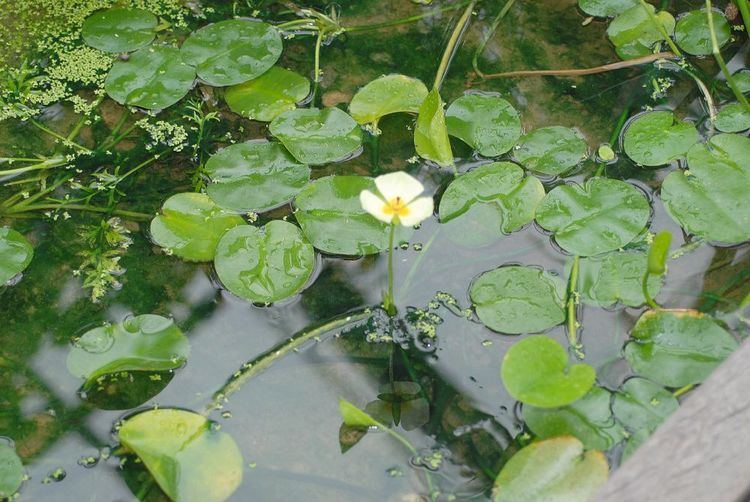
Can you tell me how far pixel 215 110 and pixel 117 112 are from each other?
0.24 meters

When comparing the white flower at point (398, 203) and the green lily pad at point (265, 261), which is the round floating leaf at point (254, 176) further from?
the white flower at point (398, 203)

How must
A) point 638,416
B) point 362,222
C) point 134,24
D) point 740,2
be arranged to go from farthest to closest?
point 134,24, point 740,2, point 362,222, point 638,416

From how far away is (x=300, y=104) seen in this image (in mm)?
1815

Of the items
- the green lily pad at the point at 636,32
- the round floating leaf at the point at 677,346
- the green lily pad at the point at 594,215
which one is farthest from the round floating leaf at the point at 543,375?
the green lily pad at the point at 636,32

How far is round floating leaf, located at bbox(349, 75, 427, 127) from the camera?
5.70 feet

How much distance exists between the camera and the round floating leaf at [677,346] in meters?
1.34

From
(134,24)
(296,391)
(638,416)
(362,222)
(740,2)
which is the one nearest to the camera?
(638,416)

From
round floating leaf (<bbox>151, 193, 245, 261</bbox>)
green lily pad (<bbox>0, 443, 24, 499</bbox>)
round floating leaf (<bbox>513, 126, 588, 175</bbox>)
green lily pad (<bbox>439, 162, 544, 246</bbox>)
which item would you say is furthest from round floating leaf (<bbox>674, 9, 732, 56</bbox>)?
green lily pad (<bbox>0, 443, 24, 499</bbox>)

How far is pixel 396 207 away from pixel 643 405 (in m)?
0.55

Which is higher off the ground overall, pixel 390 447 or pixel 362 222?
pixel 362 222

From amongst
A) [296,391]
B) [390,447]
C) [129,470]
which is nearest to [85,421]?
[129,470]

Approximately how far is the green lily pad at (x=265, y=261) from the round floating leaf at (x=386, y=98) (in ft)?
1.19

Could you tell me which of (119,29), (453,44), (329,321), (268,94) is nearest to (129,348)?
(329,321)

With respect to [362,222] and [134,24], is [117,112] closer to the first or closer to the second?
[134,24]
